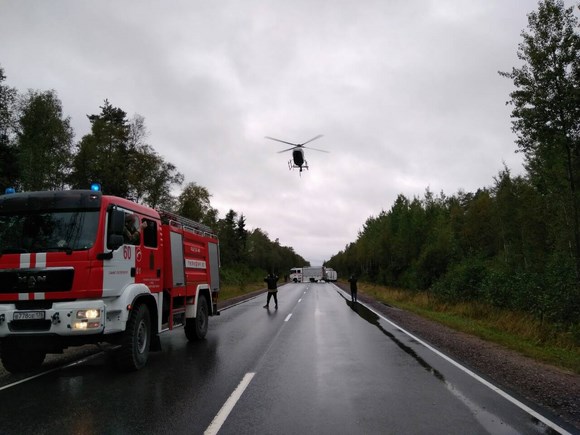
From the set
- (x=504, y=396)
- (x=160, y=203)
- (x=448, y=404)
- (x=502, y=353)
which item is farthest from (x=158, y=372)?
(x=160, y=203)

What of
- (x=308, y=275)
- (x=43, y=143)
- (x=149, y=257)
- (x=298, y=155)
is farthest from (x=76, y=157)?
(x=308, y=275)

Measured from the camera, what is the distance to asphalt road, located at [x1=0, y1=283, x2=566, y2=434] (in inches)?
197

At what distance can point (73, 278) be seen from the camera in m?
6.93

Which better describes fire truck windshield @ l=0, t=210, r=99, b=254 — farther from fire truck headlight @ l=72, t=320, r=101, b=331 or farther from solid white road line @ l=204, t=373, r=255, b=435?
solid white road line @ l=204, t=373, r=255, b=435

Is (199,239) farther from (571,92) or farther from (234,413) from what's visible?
(571,92)

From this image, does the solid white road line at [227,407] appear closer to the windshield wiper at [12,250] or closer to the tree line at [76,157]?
the windshield wiper at [12,250]

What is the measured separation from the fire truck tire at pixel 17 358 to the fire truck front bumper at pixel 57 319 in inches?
40.0

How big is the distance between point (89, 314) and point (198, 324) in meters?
4.79

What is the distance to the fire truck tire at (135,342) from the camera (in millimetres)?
7605

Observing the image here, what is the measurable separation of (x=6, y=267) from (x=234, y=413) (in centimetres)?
452

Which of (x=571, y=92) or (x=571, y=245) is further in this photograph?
(x=571, y=245)

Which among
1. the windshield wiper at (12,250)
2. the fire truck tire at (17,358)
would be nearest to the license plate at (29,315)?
the windshield wiper at (12,250)

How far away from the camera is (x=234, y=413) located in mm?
5398

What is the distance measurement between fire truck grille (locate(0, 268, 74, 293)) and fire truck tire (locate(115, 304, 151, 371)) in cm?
134
